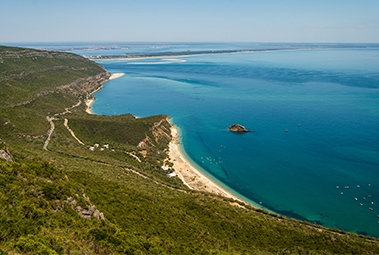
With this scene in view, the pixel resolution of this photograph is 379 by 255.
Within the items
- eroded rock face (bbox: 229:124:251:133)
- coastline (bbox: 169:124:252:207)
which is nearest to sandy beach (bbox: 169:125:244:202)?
coastline (bbox: 169:124:252:207)

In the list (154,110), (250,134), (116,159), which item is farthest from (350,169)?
(154,110)

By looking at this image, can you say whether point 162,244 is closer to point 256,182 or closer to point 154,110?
point 256,182

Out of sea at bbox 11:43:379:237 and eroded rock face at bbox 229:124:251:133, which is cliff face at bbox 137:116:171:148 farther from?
eroded rock face at bbox 229:124:251:133

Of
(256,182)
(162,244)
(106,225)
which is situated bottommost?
(256,182)

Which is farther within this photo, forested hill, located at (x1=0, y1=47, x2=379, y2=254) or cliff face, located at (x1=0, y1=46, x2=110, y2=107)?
Answer: cliff face, located at (x1=0, y1=46, x2=110, y2=107)

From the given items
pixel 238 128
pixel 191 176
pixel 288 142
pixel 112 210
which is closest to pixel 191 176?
pixel 191 176

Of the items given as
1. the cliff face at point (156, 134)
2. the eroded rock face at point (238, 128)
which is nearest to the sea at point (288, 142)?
the eroded rock face at point (238, 128)

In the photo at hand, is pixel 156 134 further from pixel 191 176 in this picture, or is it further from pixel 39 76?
pixel 39 76
